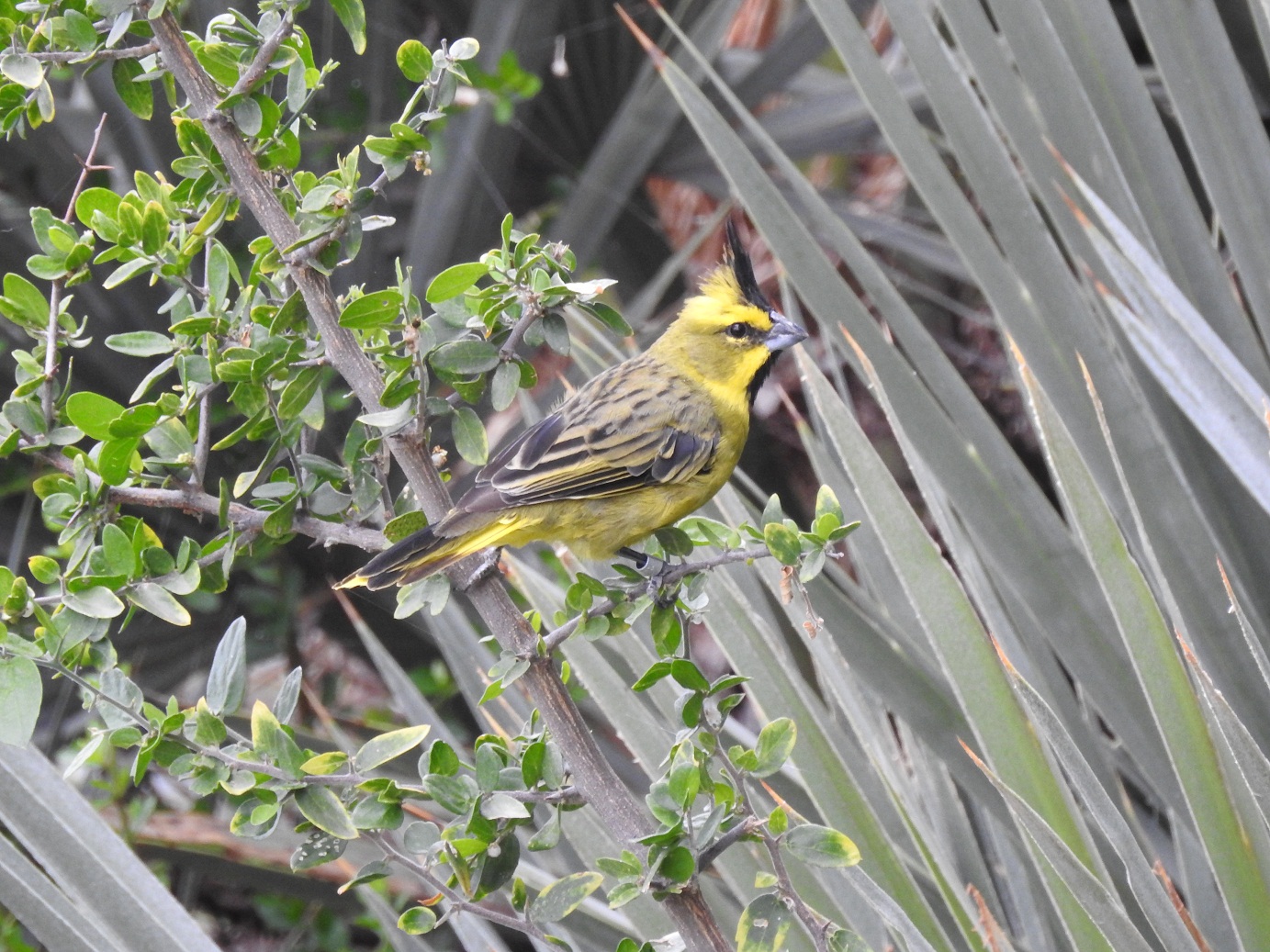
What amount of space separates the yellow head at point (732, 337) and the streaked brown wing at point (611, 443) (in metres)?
0.08

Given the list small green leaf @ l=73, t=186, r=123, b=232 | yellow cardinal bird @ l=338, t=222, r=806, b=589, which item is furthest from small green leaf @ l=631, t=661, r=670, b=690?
small green leaf @ l=73, t=186, r=123, b=232

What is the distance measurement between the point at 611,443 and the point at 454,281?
778mm

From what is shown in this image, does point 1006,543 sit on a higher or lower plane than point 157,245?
lower

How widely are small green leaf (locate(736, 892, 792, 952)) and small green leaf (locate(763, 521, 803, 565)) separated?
0.29 m

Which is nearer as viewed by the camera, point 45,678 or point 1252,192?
point 1252,192

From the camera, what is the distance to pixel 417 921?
1223 mm

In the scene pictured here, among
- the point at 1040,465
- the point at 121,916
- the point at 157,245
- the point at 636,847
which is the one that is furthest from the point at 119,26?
the point at 1040,465

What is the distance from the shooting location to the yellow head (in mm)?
2221

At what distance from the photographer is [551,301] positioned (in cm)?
125

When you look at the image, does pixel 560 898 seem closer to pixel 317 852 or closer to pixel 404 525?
pixel 317 852

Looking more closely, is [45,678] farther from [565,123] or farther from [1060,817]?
[1060,817]

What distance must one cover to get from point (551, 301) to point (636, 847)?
1.68ft

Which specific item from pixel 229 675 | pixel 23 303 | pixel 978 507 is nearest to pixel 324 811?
pixel 229 675

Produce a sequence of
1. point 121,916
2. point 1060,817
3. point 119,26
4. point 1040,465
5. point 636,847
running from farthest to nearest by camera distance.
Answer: point 1040,465 → point 121,916 → point 1060,817 → point 119,26 → point 636,847
